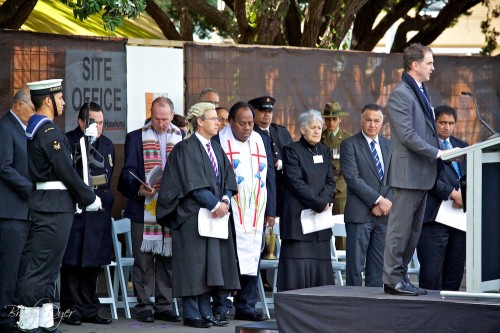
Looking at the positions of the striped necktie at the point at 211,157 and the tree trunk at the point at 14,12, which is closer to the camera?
the striped necktie at the point at 211,157

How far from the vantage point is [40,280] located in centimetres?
898

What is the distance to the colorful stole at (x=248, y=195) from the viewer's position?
10.8 m

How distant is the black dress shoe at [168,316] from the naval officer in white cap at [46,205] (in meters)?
1.98

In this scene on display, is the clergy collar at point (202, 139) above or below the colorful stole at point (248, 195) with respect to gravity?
above

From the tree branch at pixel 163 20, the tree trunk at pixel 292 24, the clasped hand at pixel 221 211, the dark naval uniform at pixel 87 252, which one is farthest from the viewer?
the tree trunk at pixel 292 24

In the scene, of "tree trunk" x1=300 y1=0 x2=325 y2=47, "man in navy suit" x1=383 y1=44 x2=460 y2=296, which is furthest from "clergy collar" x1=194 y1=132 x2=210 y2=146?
"tree trunk" x1=300 y1=0 x2=325 y2=47

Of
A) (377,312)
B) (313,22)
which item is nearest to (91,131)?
(377,312)

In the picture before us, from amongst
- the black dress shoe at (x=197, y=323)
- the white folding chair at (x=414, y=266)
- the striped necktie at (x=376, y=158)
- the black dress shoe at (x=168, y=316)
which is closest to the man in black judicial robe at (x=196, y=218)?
the black dress shoe at (x=197, y=323)

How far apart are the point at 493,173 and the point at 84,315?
4455mm

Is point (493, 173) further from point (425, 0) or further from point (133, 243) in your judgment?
point (425, 0)

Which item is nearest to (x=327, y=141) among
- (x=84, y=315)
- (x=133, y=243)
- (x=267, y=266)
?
(x=267, y=266)

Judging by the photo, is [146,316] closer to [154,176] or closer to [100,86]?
[154,176]

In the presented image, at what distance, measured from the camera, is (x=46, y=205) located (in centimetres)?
900

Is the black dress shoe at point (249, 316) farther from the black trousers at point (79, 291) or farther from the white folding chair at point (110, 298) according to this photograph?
the black trousers at point (79, 291)
